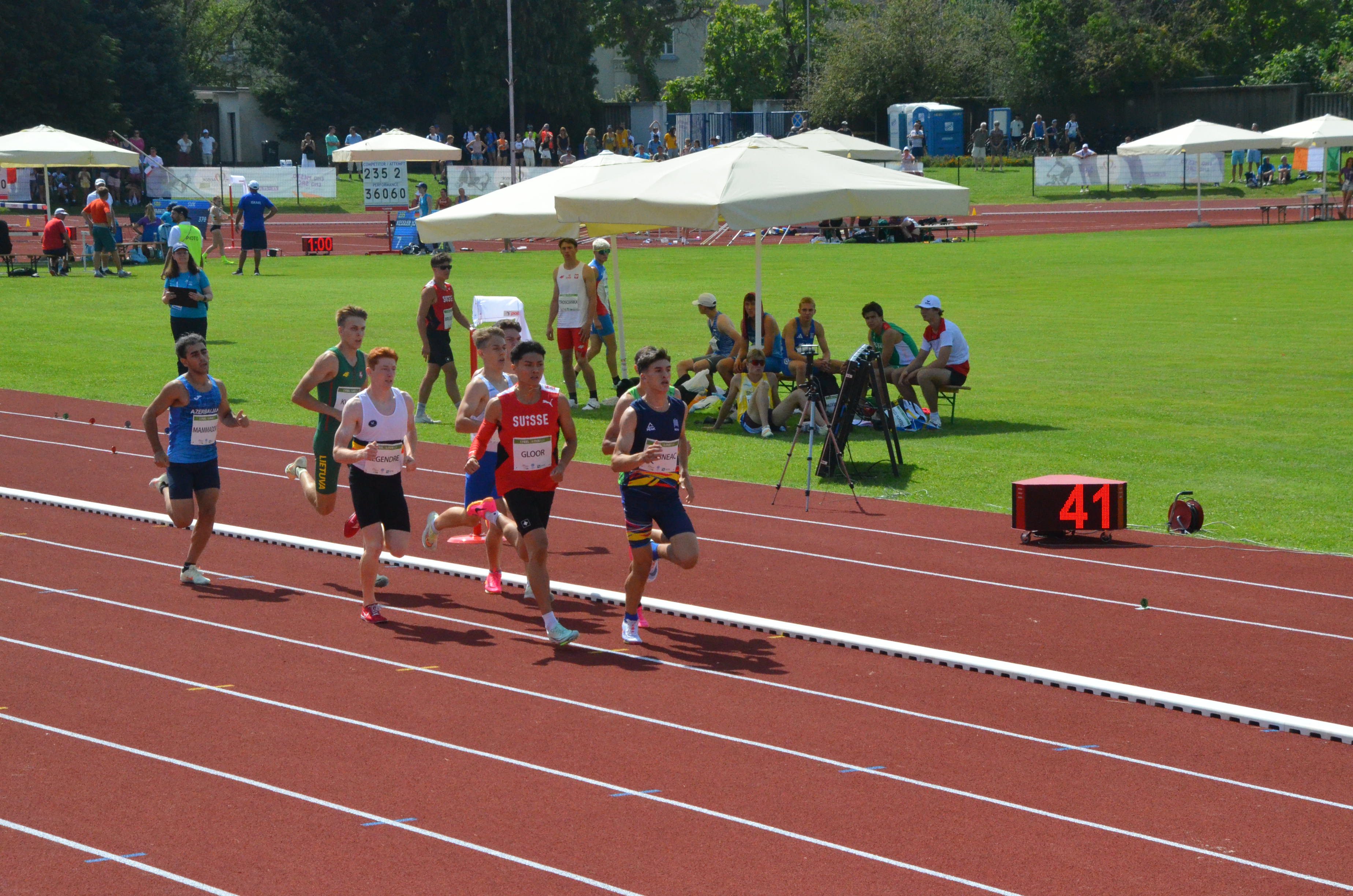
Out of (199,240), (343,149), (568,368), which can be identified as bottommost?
(568,368)

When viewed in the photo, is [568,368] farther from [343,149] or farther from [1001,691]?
[343,149]

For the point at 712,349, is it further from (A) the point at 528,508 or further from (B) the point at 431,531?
(A) the point at 528,508

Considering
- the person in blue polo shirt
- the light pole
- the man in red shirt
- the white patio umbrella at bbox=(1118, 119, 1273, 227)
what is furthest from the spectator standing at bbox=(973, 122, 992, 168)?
the man in red shirt

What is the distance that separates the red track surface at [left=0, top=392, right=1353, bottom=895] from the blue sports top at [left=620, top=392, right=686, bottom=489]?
1005 mm

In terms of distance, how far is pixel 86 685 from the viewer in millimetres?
8391

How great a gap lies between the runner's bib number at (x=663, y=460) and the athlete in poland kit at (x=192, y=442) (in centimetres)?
315

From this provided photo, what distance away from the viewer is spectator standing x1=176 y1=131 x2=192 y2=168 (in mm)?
61469

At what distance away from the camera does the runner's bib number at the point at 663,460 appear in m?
9.02

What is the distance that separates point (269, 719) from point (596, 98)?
7049 cm

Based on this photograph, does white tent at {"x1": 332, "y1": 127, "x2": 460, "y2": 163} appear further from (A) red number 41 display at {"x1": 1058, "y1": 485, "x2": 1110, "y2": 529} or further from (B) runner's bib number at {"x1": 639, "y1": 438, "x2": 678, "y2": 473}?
(B) runner's bib number at {"x1": 639, "y1": 438, "x2": 678, "y2": 473}

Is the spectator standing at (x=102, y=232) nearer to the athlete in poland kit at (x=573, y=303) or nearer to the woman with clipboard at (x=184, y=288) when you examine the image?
the woman with clipboard at (x=184, y=288)

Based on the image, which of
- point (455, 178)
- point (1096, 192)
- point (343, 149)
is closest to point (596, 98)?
point (455, 178)

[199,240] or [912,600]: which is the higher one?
[199,240]

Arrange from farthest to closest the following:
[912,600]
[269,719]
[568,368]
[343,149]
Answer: [343,149] < [568,368] < [912,600] < [269,719]
